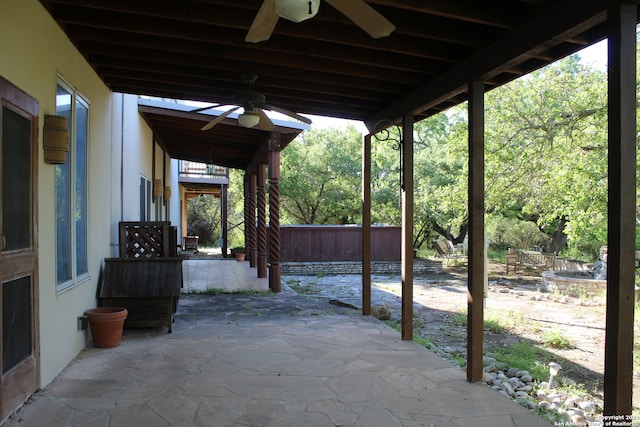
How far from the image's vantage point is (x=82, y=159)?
4.54 metres

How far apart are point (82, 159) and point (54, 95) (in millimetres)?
962

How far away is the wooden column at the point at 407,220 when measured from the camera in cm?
490

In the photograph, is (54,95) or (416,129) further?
(416,129)

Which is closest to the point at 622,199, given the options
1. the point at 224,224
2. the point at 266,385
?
the point at 266,385

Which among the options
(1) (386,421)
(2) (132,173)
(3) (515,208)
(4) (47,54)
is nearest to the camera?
(1) (386,421)

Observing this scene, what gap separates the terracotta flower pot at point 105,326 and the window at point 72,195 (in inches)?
15.3

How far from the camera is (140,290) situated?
5.12m

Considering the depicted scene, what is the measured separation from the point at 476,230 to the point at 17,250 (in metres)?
3.21

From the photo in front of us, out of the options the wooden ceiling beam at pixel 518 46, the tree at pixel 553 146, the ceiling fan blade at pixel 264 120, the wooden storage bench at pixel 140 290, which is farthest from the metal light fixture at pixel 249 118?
the tree at pixel 553 146

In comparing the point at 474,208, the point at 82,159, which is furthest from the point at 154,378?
the point at 474,208

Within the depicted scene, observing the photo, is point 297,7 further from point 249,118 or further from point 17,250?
point 249,118

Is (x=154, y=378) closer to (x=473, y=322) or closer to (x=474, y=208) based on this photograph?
(x=473, y=322)

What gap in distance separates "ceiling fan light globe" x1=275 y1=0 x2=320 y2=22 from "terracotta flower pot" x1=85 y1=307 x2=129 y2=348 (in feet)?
11.5

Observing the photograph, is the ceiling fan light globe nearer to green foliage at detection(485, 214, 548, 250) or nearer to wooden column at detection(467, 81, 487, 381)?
wooden column at detection(467, 81, 487, 381)
